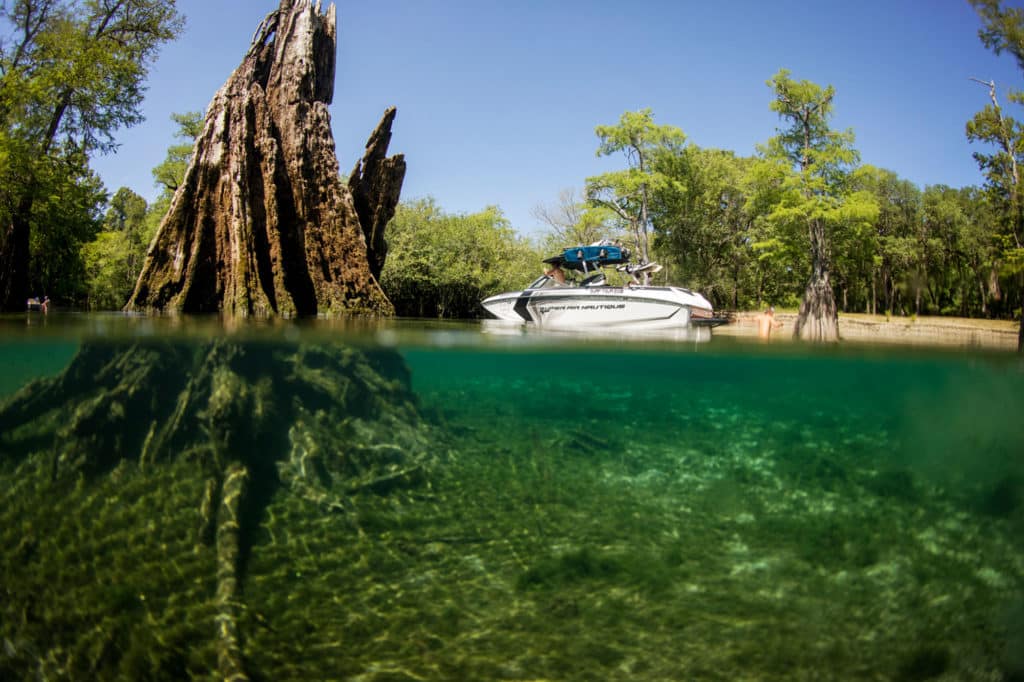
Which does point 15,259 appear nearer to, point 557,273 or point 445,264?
point 557,273

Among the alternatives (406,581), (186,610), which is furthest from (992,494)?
(186,610)

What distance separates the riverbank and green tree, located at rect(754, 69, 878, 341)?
116 inches

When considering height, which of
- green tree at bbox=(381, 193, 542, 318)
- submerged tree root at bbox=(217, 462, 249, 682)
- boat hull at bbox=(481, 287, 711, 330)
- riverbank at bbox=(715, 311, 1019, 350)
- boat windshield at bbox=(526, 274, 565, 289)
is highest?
green tree at bbox=(381, 193, 542, 318)

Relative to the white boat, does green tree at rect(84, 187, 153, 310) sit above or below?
above

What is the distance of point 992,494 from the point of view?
14.4m

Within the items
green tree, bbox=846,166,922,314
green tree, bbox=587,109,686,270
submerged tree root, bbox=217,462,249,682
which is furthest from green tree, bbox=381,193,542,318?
submerged tree root, bbox=217,462,249,682

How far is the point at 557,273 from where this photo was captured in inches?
865

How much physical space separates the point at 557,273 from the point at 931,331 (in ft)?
44.0

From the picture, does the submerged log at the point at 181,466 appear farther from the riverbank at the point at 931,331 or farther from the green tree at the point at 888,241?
the green tree at the point at 888,241

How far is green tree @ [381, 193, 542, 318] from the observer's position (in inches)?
1548

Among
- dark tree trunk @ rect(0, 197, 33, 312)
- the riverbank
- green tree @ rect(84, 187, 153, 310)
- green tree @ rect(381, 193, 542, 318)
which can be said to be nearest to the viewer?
the riverbank

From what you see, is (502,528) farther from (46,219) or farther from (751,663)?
(46,219)

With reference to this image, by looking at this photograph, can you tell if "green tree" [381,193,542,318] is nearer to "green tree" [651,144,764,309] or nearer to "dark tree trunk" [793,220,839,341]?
"green tree" [651,144,764,309]

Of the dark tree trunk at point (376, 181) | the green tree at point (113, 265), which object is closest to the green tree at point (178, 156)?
the green tree at point (113, 265)
